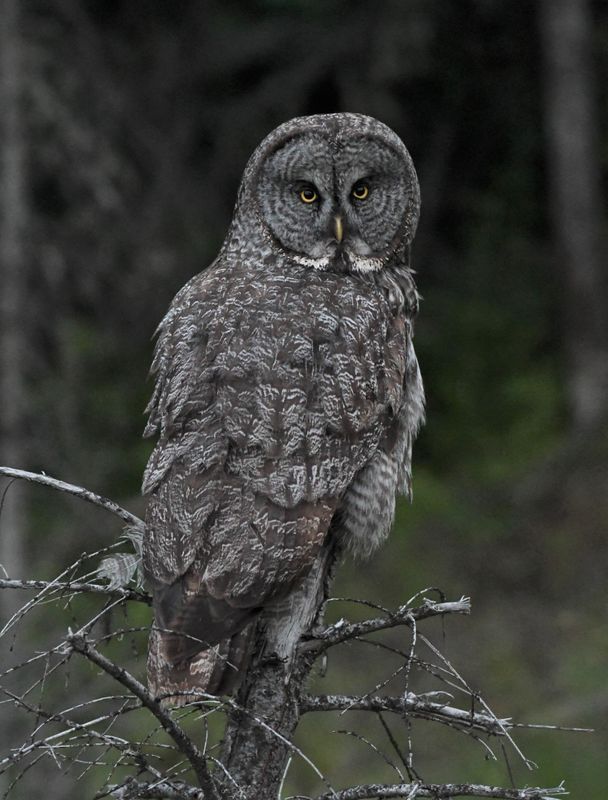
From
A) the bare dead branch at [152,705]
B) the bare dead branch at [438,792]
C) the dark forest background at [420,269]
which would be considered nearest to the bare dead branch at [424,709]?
the bare dead branch at [438,792]

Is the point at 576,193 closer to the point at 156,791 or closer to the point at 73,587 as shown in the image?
the point at 73,587

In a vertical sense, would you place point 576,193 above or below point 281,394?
above

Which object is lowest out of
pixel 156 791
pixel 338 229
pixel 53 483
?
pixel 156 791

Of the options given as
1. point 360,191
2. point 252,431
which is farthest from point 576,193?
point 252,431

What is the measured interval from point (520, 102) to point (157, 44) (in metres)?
3.26

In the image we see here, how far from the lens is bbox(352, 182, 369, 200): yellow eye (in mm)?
4613

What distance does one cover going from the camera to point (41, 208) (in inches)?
402

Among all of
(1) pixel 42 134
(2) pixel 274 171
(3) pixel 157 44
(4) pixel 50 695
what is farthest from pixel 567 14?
(2) pixel 274 171

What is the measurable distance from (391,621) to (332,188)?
1797 millimetres

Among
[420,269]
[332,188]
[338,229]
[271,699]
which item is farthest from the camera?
[420,269]

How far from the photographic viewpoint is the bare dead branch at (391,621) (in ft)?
10.4

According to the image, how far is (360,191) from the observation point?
4629 millimetres

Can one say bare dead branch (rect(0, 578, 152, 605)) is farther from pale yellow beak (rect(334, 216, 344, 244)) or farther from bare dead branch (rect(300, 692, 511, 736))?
pale yellow beak (rect(334, 216, 344, 244))

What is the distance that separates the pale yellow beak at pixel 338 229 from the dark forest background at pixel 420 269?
4.29 meters
